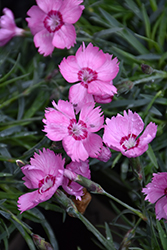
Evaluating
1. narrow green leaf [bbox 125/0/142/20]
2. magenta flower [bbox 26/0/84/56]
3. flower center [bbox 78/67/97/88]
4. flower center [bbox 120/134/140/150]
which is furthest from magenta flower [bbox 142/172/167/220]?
narrow green leaf [bbox 125/0/142/20]

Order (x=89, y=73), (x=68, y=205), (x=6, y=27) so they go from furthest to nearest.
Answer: (x=6, y=27) → (x=89, y=73) → (x=68, y=205)

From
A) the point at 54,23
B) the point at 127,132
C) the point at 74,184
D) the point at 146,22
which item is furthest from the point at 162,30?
the point at 74,184

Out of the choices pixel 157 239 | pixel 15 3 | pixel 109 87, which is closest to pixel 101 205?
pixel 157 239

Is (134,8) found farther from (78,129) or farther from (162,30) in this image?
(78,129)

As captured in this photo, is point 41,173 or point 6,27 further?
point 6,27

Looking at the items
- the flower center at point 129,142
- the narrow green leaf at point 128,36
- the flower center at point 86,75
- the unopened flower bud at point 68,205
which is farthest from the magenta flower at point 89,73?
the narrow green leaf at point 128,36

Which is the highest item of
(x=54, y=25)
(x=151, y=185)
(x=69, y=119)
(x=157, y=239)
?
(x=54, y=25)

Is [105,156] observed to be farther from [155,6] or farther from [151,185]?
[155,6]
